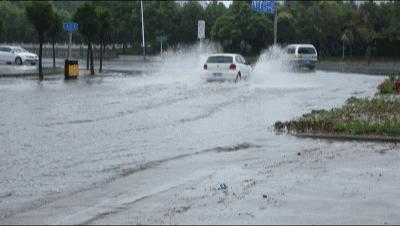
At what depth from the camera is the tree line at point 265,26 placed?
231 ft

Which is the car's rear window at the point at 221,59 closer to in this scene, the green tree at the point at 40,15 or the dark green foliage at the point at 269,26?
the green tree at the point at 40,15

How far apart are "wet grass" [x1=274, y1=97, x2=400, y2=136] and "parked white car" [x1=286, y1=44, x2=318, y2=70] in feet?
99.4

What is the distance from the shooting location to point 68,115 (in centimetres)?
1898

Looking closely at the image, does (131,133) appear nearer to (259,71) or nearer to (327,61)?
(259,71)

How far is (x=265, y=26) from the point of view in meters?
75.8

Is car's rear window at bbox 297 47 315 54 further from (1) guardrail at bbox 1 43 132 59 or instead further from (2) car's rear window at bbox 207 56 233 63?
(1) guardrail at bbox 1 43 132 59

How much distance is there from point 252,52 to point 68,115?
6215 cm

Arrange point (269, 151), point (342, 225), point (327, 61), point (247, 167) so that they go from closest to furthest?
point (342, 225) → point (247, 167) → point (269, 151) → point (327, 61)

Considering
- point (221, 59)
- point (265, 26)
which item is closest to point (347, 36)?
point (265, 26)

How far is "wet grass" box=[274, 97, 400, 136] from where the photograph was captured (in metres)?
14.7

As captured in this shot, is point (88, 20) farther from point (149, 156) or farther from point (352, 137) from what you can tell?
point (149, 156)

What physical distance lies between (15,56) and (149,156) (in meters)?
46.5

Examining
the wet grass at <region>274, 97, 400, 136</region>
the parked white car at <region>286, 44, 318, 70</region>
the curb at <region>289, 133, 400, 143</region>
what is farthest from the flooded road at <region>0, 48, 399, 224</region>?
the parked white car at <region>286, 44, 318, 70</region>

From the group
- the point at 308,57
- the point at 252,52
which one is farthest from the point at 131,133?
the point at 252,52
